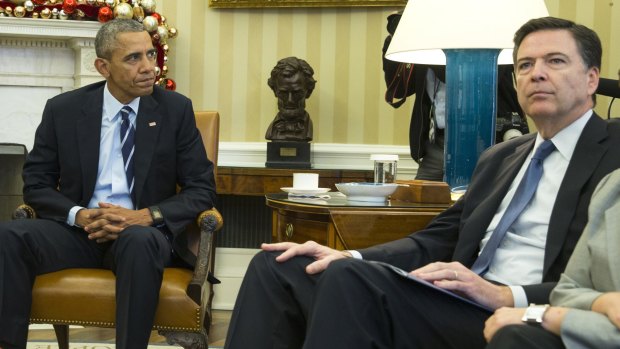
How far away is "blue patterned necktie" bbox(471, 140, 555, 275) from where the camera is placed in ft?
7.21

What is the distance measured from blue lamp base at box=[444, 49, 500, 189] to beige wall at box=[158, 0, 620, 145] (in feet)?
7.42

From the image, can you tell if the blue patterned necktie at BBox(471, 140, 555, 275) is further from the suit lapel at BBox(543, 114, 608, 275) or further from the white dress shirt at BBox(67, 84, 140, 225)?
the white dress shirt at BBox(67, 84, 140, 225)

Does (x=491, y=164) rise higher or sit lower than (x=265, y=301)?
higher

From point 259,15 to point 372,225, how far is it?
9.44 feet

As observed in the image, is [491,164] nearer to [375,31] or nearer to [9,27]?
[375,31]

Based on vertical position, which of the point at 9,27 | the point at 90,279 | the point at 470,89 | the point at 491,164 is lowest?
the point at 90,279

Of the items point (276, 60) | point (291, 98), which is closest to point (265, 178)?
point (291, 98)

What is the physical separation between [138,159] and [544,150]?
1.71m

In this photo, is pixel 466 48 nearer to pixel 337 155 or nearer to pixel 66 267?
pixel 66 267

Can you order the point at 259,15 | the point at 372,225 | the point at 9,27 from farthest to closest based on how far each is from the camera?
the point at 259,15, the point at 9,27, the point at 372,225

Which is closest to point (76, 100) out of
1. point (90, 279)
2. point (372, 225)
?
point (90, 279)

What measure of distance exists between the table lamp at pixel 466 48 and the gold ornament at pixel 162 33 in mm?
2327

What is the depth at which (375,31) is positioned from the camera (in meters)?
5.26

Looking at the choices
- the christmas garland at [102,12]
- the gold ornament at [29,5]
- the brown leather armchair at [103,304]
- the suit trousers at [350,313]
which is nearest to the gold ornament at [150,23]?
the christmas garland at [102,12]
